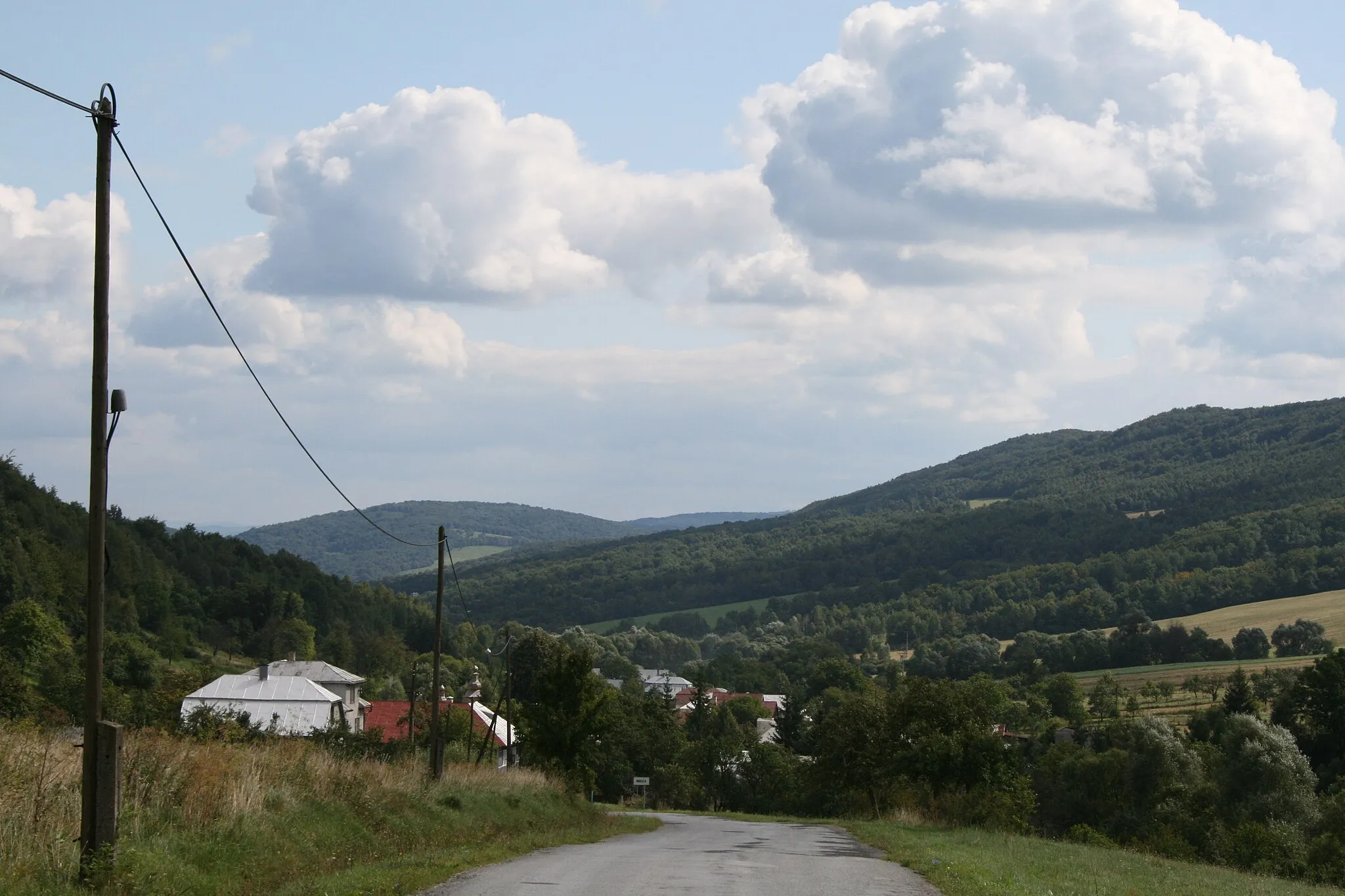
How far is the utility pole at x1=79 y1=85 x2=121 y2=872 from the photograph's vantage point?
11469mm

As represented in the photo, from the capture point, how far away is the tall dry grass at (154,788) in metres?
11.2

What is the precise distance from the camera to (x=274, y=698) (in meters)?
70.2

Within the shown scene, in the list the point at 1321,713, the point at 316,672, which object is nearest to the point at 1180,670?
the point at 1321,713

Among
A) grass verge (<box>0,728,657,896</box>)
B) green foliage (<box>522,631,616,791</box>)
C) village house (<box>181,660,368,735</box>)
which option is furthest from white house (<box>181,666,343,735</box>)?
grass verge (<box>0,728,657,896</box>)

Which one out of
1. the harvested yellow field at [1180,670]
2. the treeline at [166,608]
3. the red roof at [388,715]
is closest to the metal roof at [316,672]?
the red roof at [388,715]

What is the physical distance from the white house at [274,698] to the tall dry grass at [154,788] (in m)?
49.8

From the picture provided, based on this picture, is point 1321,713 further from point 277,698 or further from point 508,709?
point 277,698

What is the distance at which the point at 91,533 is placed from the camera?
11594 millimetres

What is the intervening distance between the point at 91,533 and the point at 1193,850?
4075 centimetres

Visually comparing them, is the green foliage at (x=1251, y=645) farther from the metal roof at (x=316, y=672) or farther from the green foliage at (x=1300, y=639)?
the metal roof at (x=316, y=672)

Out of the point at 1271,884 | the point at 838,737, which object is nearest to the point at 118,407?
the point at 1271,884

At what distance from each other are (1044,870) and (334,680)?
72.7 metres

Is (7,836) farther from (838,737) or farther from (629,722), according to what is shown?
(629,722)

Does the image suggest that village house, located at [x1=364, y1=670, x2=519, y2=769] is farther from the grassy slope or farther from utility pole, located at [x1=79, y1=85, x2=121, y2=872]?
utility pole, located at [x1=79, y1=85, x2=121, y2=872]
